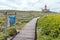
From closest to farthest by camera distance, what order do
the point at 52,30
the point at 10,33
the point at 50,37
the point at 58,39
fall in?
the point at 58,39
the point at 50,37
the point at 52,30
the point at 10,33

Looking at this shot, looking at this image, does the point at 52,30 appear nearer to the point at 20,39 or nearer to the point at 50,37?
the point at 50,37

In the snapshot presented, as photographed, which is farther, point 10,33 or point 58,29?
point 10,33

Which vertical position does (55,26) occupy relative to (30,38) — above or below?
above

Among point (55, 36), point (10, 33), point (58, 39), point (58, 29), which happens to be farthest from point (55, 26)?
point (10, 33)

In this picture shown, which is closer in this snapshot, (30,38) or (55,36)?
(55,36)

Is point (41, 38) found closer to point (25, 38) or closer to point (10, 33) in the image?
point (25, 38)

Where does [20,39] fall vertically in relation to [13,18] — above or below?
below

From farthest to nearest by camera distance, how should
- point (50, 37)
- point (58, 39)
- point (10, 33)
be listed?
point (10, 33) < point (50, 37) < point (58, 39)

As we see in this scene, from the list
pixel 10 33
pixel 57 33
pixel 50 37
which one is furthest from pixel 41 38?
pixel 10 33

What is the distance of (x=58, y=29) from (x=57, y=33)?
507 millimetres

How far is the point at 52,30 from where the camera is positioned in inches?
413

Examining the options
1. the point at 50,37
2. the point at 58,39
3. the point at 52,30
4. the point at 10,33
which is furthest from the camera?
the point at 10,33

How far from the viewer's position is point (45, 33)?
35.3 ft

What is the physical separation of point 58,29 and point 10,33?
369 cm
